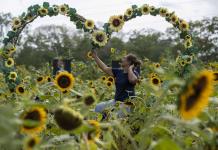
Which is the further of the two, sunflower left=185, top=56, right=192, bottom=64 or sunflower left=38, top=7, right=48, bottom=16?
sunflower left=38, top=7, right=48, bottom=16

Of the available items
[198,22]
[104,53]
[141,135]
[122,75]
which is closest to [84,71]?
[122,75]

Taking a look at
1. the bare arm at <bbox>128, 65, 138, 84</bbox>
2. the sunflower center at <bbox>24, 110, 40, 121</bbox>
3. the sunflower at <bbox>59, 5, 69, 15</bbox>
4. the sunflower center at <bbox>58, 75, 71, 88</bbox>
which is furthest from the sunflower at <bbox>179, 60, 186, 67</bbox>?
the sunflower center at <bbox>24, 110, 40, 121</bbox>

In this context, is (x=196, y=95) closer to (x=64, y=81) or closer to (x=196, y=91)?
(x=196, y=91)

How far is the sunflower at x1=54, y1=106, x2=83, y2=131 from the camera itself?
3.93ft

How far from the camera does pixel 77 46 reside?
38.5 metres

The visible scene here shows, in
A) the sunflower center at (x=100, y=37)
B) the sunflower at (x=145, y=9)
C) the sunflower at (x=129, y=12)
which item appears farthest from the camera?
the sunflower at (x=145, y=9)

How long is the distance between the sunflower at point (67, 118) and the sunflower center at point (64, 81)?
1503 millimetres

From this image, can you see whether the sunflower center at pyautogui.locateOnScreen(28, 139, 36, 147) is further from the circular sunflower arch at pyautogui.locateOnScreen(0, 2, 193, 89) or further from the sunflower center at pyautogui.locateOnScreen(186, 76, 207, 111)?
the circular sunflower arch at pyautogui.locateOnScreen(0, 2, 193, 89)

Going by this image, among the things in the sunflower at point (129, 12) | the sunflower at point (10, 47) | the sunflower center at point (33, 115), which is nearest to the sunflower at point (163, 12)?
the sunflower at point (129, 12)

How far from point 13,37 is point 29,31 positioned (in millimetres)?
37250

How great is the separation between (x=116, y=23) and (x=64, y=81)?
6.11 metres

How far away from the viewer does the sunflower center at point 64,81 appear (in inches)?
A: 107

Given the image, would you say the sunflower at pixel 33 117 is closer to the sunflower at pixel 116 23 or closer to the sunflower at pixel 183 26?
the sunflower at pixel 116 23

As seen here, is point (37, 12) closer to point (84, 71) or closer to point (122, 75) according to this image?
point (122, 75)
